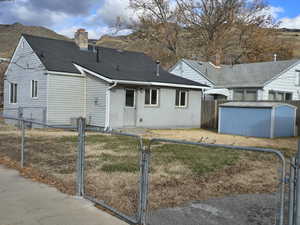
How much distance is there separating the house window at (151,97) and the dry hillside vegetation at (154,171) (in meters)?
7.10

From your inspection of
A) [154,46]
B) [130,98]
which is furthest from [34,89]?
[154,46]

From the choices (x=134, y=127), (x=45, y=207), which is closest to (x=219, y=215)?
(x=45, y=207)

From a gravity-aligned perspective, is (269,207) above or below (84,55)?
below

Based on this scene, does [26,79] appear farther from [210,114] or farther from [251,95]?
[251,95]

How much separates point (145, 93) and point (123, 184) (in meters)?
11.7

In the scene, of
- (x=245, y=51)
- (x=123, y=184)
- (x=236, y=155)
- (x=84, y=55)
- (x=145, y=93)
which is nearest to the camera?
(x=123, y=184)

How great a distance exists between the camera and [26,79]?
728 inches

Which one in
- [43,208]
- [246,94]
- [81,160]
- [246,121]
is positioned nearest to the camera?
[43,208]

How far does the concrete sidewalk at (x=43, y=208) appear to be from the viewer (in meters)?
4.08

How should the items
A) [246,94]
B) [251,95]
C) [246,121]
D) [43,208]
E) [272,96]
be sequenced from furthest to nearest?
1. [246,94]
2. [251,95]
3. [272,96]
4. [246,121]
5. [43,208]

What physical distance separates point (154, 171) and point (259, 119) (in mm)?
→ 9723

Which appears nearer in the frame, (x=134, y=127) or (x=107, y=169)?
(x=107, y=169)

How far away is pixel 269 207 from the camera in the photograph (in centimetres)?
477

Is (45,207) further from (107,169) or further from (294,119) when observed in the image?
(294,119)
